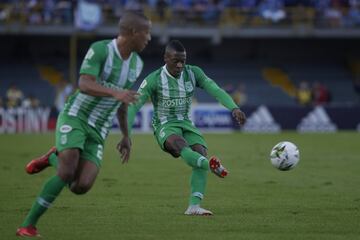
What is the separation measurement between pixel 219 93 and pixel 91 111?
8.73ft

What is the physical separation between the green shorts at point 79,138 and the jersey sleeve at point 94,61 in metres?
0.56

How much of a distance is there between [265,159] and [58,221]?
11840mm

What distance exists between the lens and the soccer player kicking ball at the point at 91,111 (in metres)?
8.54

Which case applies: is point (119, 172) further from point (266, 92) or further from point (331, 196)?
point (266, 92)

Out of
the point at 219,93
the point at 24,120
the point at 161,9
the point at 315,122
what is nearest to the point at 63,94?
the point at 24,120

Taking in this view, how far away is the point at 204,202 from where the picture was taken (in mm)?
12180

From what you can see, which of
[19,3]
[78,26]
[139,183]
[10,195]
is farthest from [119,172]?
[19,3]

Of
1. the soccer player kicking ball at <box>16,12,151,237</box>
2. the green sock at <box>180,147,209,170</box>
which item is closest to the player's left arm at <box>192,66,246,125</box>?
the green sock at <box>180,147,209,170</box>

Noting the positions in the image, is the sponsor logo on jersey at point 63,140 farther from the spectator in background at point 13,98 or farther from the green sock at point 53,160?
the spectator in background at point 13,98

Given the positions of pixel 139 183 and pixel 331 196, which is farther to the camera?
pixel 139 183

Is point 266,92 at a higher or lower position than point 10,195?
higher

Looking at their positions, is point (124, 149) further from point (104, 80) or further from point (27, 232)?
point (27, 232)

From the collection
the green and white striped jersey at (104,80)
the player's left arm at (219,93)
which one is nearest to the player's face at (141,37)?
the green and white striped jersey at (104,80)

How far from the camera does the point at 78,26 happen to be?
132 feet
